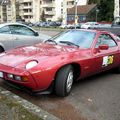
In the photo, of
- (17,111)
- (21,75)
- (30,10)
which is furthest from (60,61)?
(30,10)

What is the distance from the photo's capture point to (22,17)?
Answer: 375ft

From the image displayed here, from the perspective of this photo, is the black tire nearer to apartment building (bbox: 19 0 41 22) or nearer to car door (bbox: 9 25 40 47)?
car door (bbox: 9 25 40 47)

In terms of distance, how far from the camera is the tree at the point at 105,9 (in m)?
64.2

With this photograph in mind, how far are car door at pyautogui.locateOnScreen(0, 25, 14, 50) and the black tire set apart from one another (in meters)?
4.37

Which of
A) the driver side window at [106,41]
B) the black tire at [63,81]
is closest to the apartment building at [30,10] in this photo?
the driver side window at [106,41]

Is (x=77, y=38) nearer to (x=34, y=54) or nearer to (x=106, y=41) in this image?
(x=106, y=41)

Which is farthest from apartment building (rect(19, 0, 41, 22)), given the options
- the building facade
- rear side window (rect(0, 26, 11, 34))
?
rear side window (rect(0, 26, 11, 34))

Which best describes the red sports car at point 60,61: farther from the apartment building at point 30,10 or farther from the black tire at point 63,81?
the apartment building at point 30,10

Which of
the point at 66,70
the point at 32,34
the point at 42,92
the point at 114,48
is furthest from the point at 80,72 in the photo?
the point at 32,34

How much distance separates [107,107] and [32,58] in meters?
1.63

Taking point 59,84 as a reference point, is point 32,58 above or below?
above

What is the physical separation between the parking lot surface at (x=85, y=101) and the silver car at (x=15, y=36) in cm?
347

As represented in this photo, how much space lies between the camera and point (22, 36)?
34.2 ft

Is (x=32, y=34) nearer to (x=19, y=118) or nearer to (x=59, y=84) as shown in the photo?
(x=59, y=84)
